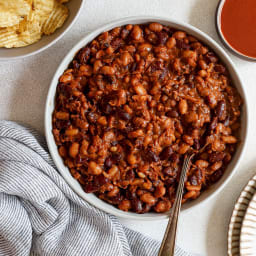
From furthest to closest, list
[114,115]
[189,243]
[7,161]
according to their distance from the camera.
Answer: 1. [189,243]
2. [7,161]
3. [114,115]

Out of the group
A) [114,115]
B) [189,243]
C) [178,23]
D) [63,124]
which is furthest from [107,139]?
[189,243]

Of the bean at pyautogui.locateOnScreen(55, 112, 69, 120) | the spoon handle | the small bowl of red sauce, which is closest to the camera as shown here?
the spoon handle

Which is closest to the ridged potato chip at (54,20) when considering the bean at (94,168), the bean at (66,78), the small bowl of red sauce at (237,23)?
the bean at (66,78)

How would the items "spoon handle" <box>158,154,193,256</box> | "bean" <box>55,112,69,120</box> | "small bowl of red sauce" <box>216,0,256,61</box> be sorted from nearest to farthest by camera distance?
1. "spoon handle" <box>158,154,193,256</box>
2. "bean" <box>55,112,69,120</box>
3. "small bowl of red sauce" <box>216,0,256,61</box>

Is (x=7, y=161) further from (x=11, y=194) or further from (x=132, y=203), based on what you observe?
(x=132, y=203)

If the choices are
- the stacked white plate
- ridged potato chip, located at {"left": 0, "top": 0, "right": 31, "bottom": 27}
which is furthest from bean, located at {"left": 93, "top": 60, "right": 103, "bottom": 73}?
the stacked white plate

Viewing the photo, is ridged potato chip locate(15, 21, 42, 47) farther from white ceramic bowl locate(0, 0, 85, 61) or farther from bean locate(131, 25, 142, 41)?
bean locate(131, 25, 142, 41)

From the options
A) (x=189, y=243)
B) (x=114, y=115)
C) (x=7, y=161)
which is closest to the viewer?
(x=114, y=115)

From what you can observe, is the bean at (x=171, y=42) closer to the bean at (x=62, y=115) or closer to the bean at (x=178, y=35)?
the bean at (x=178, y=35)
